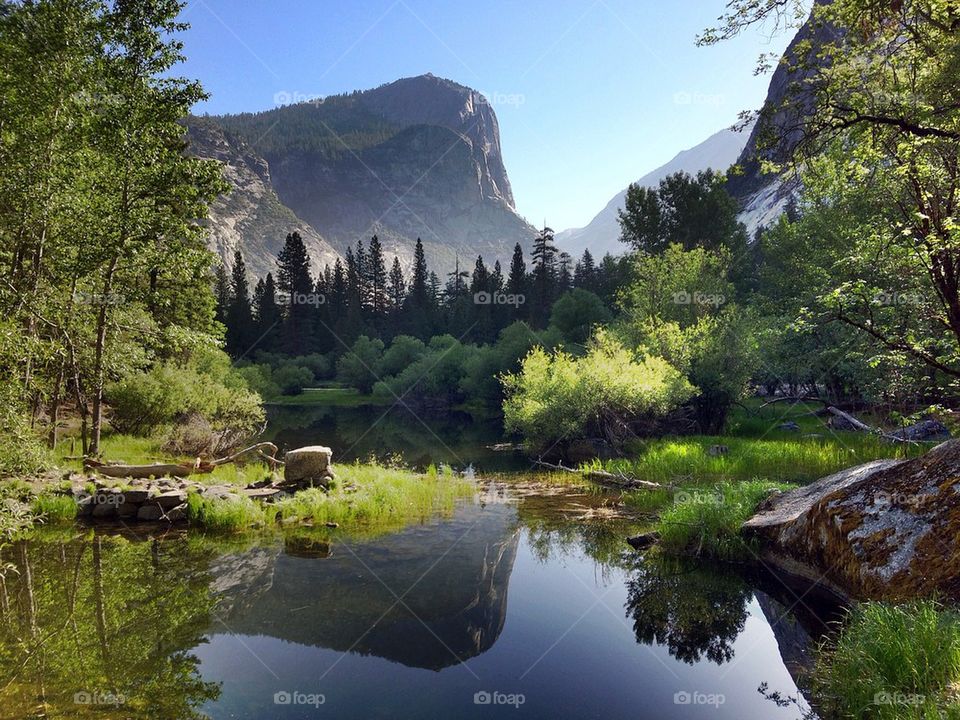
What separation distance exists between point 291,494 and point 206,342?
10.0m

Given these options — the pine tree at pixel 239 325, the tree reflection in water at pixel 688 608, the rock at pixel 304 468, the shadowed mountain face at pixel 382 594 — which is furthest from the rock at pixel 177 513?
the pine tree at pixel 239 325

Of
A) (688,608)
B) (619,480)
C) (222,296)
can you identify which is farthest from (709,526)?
(222,296)

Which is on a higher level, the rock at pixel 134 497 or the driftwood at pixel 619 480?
the rock at pixel 134 497

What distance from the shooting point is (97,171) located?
1966cm

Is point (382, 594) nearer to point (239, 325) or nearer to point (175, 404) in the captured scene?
point (175, 404)

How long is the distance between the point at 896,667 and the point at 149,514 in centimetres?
1870

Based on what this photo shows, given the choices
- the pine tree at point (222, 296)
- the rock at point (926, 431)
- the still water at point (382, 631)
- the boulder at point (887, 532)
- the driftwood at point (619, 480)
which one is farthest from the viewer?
the pine tree at point (222, 296)

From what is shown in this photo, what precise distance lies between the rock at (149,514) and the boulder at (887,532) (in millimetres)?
17749

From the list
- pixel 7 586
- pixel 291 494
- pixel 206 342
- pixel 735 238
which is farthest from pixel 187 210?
pixel 735 238

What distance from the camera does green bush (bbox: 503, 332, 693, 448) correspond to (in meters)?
29.3

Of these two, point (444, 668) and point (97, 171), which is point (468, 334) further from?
point (444, 668)

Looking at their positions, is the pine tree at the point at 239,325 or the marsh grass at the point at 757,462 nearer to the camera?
the marsh grass at the point at 757,462

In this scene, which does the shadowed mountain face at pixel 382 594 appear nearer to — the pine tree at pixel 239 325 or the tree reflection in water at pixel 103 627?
the tree reflection in water at pixel 103 627

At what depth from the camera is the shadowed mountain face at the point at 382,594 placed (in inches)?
406
